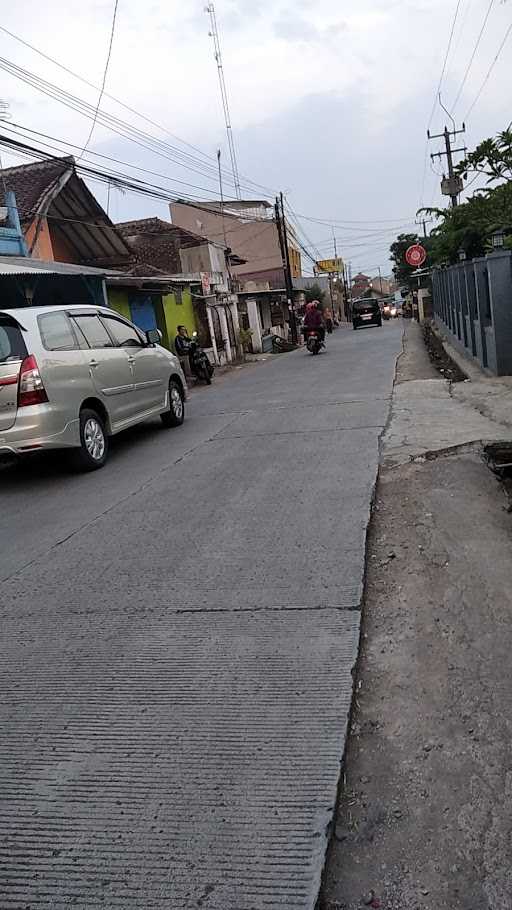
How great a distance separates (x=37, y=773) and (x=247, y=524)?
274 cm

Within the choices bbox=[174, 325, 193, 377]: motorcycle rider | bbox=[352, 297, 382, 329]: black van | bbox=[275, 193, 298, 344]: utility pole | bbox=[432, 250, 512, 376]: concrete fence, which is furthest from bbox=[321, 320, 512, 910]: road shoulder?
bbox=[352, 297, 382, 329]: black van

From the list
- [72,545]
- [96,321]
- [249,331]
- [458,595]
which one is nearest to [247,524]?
[72,545]

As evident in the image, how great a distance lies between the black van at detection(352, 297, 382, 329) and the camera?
44594 millimetres

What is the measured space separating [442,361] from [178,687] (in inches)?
613

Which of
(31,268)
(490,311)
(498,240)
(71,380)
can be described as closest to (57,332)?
(71,380)

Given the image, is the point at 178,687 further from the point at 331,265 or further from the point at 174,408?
the point at 331,265

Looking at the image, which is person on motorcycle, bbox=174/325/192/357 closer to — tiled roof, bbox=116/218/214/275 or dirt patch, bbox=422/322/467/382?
dirt patch, bbox=422/322/467/382

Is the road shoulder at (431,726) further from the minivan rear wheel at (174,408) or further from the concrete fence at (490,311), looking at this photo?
the concrete fence at (490,311)

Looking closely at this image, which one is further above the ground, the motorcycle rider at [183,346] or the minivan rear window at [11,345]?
the minivan rear window at [11,345]

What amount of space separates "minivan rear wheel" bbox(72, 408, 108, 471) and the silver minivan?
0.03 feet

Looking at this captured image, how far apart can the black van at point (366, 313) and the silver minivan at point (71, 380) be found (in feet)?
121

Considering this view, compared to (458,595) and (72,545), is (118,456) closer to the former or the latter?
(72,545)

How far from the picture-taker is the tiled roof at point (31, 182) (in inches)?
655

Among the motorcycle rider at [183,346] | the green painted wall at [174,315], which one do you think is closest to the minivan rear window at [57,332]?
the motorcycle rider at [183,346]
